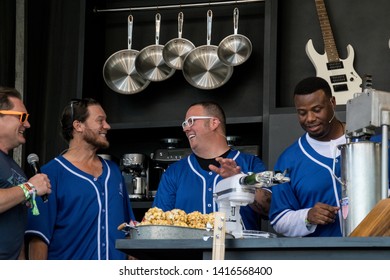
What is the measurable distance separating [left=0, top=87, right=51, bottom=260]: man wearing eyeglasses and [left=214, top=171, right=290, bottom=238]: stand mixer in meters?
0.89

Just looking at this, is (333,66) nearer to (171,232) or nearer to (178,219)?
(178,219)

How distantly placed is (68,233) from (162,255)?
1231 millimetres

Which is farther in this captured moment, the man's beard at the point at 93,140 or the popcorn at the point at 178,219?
the man's beard at the point at 93,140

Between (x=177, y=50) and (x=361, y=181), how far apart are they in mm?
2679

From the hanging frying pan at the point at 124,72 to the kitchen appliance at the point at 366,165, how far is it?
2.65m

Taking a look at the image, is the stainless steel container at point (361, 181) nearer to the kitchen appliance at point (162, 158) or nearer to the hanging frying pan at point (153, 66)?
the kitchen appliance at point (162, 158)

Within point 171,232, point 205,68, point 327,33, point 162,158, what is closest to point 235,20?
point 205,68

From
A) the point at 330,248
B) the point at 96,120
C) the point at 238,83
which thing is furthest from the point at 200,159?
the point at 330,248

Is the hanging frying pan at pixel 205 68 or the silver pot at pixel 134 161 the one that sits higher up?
the hanging frying pan at pixel 205 68

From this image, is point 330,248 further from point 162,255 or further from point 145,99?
point 145,99

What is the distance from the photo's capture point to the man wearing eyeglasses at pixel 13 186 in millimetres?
3398

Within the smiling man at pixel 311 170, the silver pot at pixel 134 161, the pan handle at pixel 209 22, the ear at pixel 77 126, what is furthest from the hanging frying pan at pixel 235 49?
the smiling man at pixel 311 170

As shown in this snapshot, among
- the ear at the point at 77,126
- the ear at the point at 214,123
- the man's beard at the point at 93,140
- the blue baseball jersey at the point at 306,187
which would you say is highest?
the ear at the point at 214,123

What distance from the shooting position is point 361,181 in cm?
275
